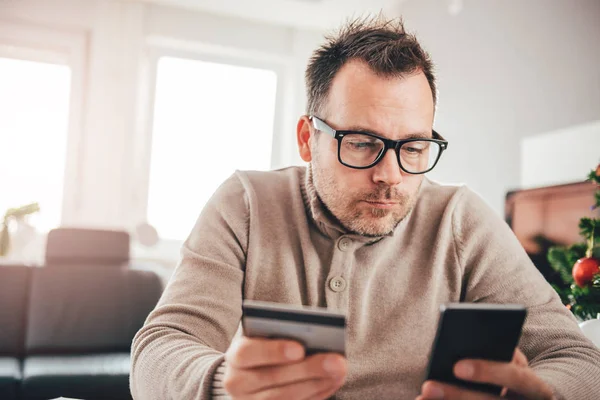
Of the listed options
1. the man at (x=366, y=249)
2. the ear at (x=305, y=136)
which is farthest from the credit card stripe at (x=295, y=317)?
the ear at (x=305, y=136)

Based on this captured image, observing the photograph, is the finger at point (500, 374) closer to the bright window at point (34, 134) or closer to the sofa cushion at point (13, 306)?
the sofa cushion at point (13, 306)

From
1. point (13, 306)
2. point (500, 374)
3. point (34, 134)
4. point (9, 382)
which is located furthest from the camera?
point (34, 134)

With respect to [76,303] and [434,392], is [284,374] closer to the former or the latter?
[434,392]

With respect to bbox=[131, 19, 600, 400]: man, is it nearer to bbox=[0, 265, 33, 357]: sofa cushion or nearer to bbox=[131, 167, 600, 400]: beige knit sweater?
bbox=[131, 167, 600, 400]: beige knit sweater

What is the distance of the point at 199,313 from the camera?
1.04 metres

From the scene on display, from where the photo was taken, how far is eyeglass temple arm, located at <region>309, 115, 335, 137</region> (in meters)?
1.19

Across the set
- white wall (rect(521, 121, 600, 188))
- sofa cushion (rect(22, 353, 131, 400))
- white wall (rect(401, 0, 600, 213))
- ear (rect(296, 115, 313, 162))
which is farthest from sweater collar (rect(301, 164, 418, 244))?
sofa cushion (rect(22, 353, 131, 400))

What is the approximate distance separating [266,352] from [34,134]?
446 cm

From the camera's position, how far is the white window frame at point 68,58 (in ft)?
14.5

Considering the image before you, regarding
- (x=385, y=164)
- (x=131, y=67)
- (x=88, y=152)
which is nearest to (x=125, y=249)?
(x=88, y=152)

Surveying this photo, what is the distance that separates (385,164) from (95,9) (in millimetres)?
4173

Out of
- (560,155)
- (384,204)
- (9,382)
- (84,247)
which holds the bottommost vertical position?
(9,382)

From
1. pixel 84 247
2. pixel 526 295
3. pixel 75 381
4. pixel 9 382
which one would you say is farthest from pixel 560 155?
pixel 9 382

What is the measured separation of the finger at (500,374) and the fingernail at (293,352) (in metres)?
A: 0.21
